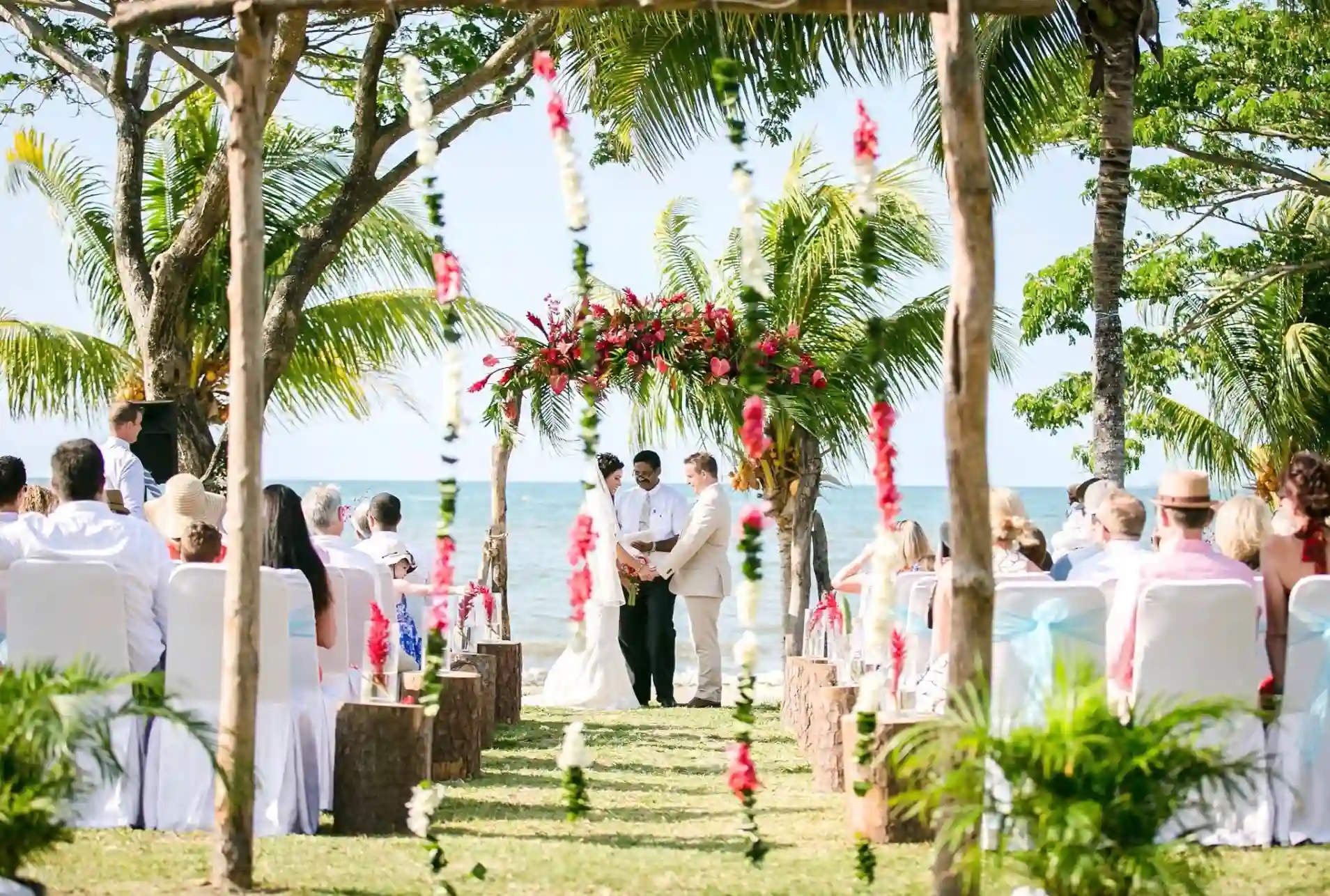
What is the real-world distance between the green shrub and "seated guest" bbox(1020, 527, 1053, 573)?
11.5 feet

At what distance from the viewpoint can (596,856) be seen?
21.3 ft

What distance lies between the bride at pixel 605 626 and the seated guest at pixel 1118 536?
506cm

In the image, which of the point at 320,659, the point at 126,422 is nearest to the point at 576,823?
the point at 320,659

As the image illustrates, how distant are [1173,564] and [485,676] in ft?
15.0

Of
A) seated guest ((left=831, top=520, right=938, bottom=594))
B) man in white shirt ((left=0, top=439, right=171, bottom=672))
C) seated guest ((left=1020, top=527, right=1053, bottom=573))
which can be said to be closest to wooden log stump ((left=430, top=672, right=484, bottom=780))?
man in white shirt ((left=0, top=439, right=171, bottom=672))

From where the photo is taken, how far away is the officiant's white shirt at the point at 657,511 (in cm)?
1318

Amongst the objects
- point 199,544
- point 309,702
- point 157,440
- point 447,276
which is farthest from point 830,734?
point 157,440

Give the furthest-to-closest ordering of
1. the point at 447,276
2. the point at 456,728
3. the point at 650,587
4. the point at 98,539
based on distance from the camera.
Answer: the point at 650,587 → the point at 456,728 → the point at 98,539 → the point at 447,276

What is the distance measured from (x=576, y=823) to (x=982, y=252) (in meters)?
3.31

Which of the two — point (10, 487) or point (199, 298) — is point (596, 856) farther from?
point (199, 298)

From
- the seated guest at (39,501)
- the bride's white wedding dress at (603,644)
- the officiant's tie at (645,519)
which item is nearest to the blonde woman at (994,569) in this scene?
the seated guest at (39,501)

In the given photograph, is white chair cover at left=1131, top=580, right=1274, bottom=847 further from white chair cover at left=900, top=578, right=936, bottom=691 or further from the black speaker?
the black speaker

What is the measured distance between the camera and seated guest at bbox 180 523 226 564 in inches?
284

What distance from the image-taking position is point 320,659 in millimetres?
7914
